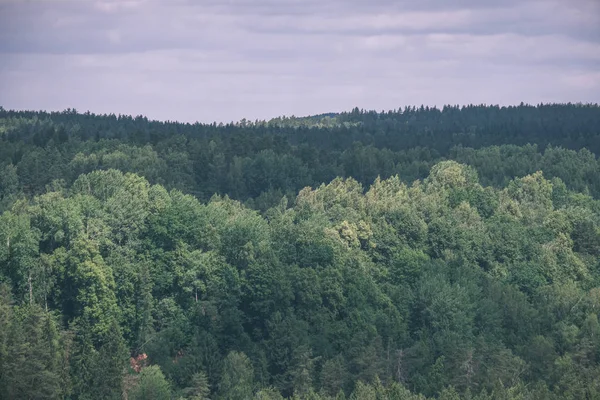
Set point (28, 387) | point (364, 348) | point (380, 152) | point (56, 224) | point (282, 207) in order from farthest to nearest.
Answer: point (380, 152) < point (282, 207) < point (56, 224) < point (364, 348) < point (28, 387)

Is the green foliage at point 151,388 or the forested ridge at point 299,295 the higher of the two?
the forested ridge at point 299,295

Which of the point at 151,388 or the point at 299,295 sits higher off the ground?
the point at 299,295

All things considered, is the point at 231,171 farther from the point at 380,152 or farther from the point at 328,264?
the point at 328,264

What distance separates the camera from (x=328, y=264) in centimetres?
10769

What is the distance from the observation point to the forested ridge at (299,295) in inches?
3521

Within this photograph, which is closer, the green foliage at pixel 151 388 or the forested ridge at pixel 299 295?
the green foliage at pixel 151 388

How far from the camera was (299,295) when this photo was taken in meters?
103

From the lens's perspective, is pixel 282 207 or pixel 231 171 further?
pixel 231 171

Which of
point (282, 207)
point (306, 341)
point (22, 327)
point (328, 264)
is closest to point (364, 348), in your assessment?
point (306, 341)

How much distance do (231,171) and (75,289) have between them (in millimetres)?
61088

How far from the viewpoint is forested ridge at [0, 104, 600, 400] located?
89.4 m

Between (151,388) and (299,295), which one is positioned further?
(299,295)

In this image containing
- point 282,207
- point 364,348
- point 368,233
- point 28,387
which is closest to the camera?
point 28,387

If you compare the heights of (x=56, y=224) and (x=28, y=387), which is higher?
(x=56, y=224)
